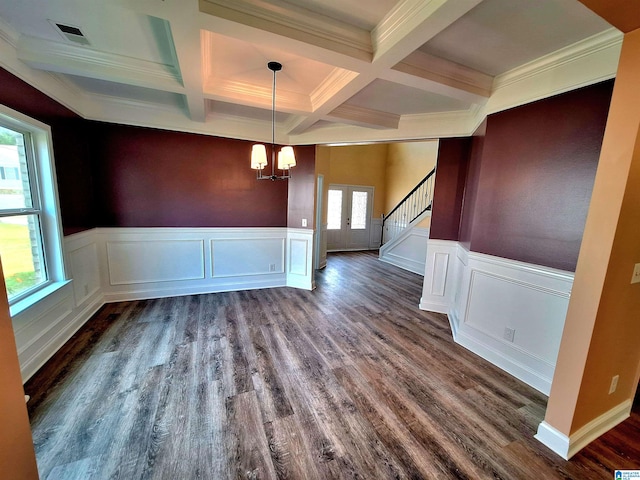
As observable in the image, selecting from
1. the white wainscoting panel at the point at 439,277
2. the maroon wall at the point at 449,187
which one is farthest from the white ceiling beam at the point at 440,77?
the white wainscoting panel at the point at 439,277

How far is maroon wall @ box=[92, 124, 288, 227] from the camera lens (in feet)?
11.8

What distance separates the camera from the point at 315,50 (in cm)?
187

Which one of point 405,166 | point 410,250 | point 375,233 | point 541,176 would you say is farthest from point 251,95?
point 375,233

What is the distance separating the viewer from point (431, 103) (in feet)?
10.1

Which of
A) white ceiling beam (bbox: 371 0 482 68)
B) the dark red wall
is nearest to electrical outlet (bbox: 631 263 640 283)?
white ceiling beam (bbox: 371 0 482 68)

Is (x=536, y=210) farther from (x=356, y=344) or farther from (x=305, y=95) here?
(x=305, y=95)

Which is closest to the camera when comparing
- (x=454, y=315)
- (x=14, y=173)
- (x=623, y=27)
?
(x=623, y=27)

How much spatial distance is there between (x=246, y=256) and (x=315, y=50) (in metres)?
3.30

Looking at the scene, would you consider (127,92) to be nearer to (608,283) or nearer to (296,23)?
(296,23)

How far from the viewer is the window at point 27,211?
7.20ft

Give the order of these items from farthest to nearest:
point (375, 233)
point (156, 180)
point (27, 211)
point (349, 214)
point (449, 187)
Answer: point (375, 233)
point (349, 214)
point (156, 180)
point (449, 187)
point (27, 211)

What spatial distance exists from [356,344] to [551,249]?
2.00 m

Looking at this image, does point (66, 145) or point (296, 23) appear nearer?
point (296, 23)

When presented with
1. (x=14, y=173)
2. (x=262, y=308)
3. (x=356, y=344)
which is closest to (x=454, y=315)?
(x=356, y=344)
